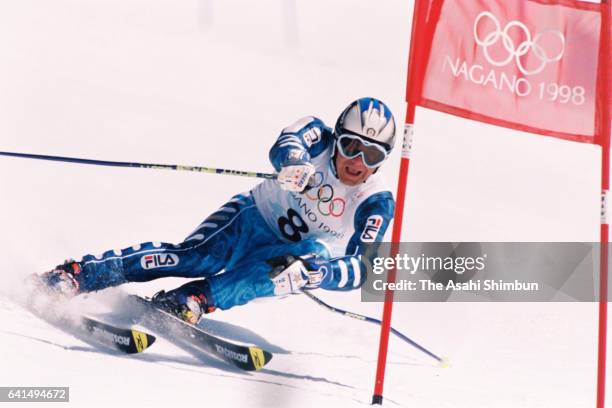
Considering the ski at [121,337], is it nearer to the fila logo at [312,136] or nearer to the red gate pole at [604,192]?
the fila logo at [312,136]

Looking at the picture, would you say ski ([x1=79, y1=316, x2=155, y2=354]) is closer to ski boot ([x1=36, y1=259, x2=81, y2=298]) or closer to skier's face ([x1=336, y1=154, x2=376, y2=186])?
ski boot ([x1=36, y1=259, x2=81, y2=298])

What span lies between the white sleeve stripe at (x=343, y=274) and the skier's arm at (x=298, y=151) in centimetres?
49

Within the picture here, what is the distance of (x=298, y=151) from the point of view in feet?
21.2

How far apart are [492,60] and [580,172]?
17.2 feet

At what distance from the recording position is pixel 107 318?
6586 mm

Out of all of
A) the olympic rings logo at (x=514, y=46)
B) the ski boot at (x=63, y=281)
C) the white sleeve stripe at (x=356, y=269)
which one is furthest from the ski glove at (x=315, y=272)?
the olympic rings logo at (x=514, y=46)

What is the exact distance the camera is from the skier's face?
21.7 ft

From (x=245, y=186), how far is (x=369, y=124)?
2585mm

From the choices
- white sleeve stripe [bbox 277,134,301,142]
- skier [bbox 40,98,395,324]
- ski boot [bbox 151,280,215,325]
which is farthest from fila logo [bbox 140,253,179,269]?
white sleeve stripe [bbox 277,134,301,142]

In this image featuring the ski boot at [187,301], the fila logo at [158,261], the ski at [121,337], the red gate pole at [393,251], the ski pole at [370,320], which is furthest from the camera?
the ski pole at [370,320]

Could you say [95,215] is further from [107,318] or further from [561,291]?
[561,291]

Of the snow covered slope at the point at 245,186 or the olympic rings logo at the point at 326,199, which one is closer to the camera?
the snow covered slope at the point at 245,186

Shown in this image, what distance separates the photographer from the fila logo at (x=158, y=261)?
265 inches

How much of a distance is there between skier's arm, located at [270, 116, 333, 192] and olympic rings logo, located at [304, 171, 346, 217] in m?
0.16
